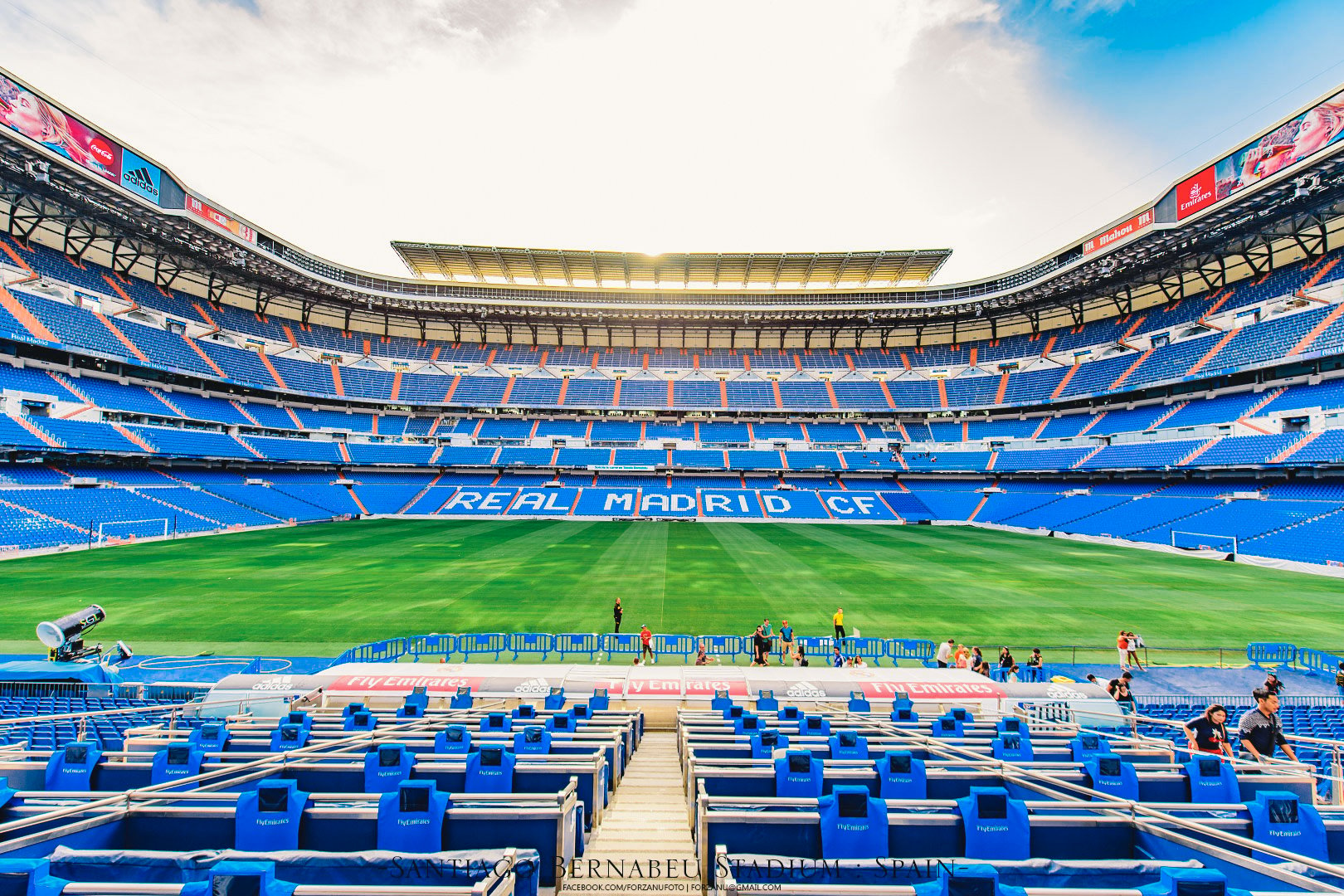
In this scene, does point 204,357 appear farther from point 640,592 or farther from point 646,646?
point 646,646

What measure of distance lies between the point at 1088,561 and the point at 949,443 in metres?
32.2

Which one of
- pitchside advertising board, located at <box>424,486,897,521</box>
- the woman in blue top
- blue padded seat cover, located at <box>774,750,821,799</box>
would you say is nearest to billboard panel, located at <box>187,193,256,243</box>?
pitchside advertising board, located at <box>424,486,897,521</box>

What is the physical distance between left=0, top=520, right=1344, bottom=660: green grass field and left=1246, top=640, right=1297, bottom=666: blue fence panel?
1311 mm

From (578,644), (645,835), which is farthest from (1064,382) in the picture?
(645,835)

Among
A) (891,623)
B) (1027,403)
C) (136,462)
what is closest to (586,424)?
(136,462)

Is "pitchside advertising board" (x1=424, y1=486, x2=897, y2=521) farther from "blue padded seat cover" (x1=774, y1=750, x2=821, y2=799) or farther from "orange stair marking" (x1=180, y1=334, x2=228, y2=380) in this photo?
"blue padded seat cover" (x1=774, y1=750, x2=821, y2=799)

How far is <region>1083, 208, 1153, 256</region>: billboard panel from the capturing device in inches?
1714

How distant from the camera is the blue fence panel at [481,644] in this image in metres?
16.8

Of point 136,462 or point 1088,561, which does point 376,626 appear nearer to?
point 1088,561

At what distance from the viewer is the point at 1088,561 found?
107ft

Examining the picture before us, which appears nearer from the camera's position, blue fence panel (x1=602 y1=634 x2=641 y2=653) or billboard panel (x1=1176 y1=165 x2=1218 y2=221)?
blue fence panel (x1=602 y1=634 x2=641 y2=653)

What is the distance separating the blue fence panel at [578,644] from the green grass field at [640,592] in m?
1.58

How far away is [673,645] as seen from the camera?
17.2 metres

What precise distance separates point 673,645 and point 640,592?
7.35m
